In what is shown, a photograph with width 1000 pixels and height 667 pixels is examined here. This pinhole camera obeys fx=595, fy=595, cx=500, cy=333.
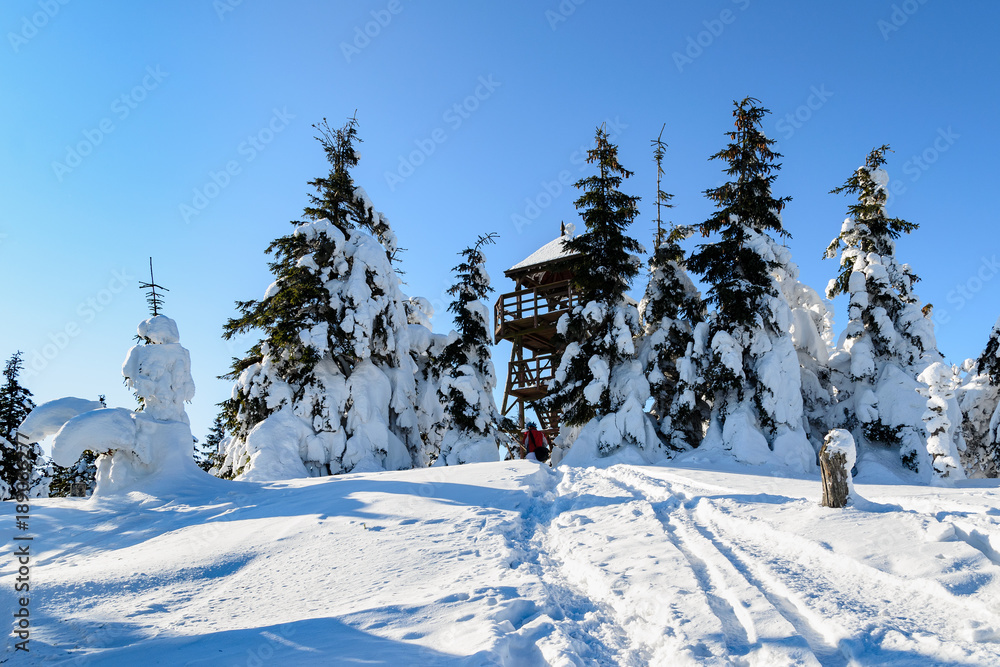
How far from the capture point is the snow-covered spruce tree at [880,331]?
15.7m

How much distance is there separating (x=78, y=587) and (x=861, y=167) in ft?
69.4

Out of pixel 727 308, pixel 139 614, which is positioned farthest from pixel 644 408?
pixel 139 614

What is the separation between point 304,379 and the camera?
57.7 feet

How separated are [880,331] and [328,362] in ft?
53.1

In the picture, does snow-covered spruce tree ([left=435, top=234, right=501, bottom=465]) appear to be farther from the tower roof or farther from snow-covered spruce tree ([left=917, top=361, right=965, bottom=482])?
snow-covered spruce tree ([left=917, top=361, right=965, bottom=482])

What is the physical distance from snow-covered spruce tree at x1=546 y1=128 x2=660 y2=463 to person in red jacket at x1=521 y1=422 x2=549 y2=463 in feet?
2.03

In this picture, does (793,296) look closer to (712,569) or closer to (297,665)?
(712,569)

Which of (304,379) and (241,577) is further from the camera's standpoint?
(304,379)

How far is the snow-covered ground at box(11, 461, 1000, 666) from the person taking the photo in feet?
14.8

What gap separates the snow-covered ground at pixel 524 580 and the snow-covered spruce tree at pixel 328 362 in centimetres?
649

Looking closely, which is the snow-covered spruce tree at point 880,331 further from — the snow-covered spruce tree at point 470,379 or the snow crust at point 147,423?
the snow crust at point 147,423

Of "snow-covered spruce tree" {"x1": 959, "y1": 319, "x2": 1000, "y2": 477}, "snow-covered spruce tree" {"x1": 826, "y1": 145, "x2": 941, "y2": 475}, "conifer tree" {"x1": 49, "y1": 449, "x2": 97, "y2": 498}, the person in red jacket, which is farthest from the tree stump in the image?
"conifer tree" {"x1": 49, "y1": 449, "x2": 97, "y2": 498}

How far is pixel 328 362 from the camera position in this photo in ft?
60.4

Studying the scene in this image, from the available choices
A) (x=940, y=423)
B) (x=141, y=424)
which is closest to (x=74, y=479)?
(x=141, y=424)
